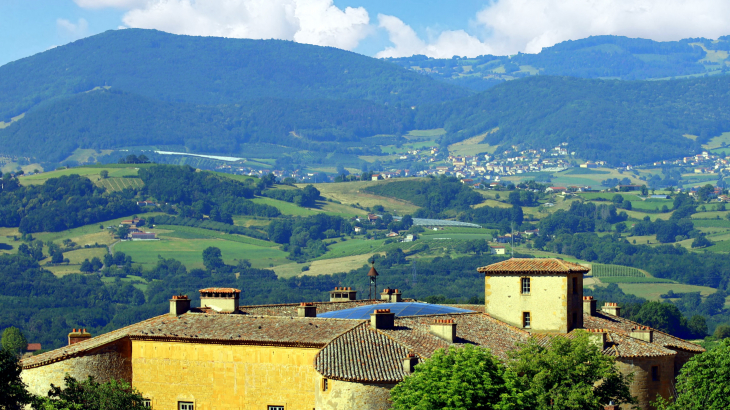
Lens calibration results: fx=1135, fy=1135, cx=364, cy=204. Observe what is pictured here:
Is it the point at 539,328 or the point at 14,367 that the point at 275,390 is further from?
the point at 539,328

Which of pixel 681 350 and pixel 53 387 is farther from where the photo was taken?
pixel 681 350

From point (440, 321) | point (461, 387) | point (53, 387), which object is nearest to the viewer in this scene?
point (461, 387)

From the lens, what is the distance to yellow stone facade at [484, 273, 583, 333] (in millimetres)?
58469

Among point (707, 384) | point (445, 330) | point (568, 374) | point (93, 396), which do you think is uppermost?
point (445, 330)

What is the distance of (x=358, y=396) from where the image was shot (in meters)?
45.5

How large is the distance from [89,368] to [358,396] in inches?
553

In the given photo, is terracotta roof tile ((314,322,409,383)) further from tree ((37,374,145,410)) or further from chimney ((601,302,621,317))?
chimney ((601,302,621,317))

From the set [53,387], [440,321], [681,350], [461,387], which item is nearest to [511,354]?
[440,321]

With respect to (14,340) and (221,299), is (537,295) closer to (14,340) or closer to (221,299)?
(221,299)

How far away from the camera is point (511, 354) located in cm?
5028

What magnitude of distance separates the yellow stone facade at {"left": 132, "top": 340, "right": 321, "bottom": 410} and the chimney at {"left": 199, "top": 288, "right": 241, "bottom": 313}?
25.1 ft

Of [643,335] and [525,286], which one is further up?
[525,286]

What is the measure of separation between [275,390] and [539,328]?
15.7m

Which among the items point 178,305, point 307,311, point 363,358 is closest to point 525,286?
point 307,311
